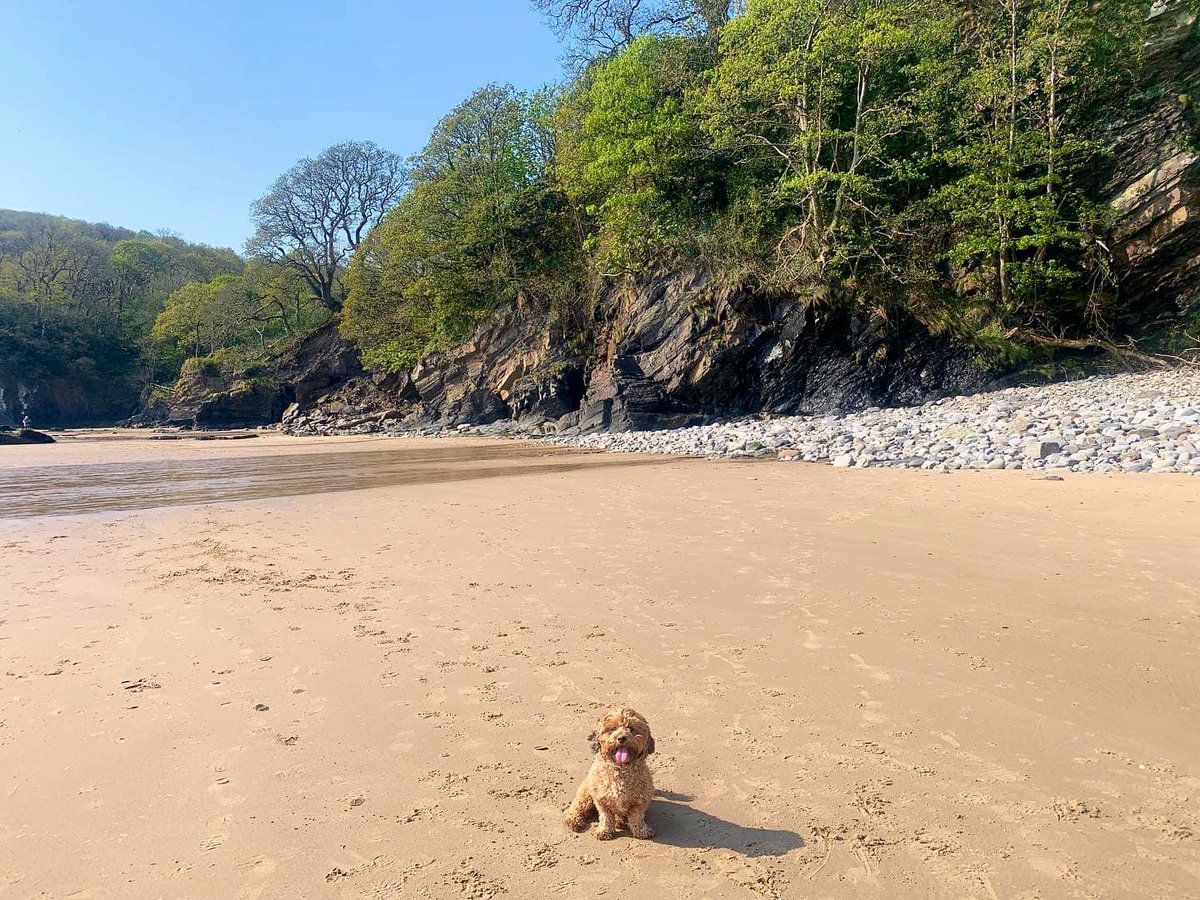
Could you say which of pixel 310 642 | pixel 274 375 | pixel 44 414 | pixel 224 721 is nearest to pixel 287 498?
pixel 310 642

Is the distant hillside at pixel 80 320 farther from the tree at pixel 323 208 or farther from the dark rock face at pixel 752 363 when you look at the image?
the dark rock face at pixel 752 363

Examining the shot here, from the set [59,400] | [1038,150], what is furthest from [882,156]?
[59,400]

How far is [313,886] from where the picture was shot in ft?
6.78

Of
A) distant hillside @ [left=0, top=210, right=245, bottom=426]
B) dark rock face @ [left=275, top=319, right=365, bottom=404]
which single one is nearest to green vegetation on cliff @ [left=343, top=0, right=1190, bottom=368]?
dark rock face @ [left=275, top=319, right=365, bottom=404]

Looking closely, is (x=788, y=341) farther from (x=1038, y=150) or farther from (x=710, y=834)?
(x=710, y=834)

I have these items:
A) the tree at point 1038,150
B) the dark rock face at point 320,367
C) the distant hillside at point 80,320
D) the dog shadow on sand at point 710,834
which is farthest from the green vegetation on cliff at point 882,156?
the distant hillside at point 80,320

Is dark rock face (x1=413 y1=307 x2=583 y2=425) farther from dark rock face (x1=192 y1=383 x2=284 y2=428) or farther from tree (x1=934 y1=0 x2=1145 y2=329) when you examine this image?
tree (x1=934 y1=0 x2=1145 y2=329)

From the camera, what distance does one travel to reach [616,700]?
3.29 metres

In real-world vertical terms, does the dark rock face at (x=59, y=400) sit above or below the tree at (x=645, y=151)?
below

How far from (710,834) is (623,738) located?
429 millimetres

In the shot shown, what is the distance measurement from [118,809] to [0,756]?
83 centimetres

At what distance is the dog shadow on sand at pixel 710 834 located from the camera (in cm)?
218

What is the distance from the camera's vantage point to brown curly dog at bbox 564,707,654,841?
224cm

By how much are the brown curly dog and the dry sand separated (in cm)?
8
